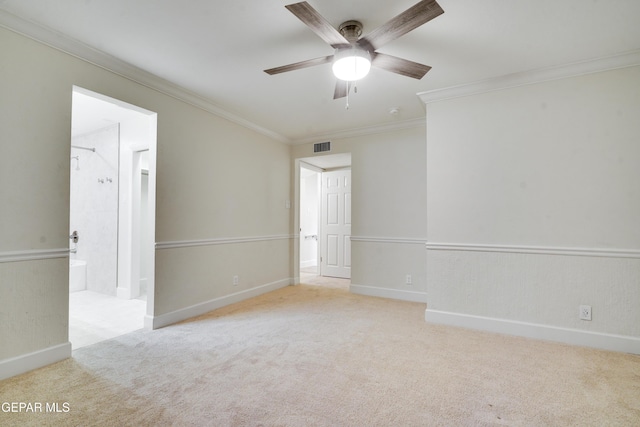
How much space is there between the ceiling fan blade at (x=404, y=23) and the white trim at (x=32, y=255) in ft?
8.96

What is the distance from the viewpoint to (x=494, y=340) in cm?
285

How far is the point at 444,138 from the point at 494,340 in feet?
6.79

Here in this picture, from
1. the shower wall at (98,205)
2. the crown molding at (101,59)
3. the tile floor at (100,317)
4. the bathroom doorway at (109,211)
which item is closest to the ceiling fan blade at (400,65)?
the crown molding at (101,59)

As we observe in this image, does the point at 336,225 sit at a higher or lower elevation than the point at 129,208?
lower

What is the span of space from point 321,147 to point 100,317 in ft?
12.1

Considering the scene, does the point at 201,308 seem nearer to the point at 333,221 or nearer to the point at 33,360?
the point at 33,360

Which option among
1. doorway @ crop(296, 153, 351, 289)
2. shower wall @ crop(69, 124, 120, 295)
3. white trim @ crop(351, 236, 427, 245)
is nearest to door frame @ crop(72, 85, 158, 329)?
shower wall @ crop(69, 124, 120, 295)

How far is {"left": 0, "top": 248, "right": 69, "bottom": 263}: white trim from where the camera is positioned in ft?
7.00

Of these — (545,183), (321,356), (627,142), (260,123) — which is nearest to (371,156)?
(260,123)

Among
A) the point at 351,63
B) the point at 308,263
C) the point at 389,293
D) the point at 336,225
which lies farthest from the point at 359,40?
the point at 308,263

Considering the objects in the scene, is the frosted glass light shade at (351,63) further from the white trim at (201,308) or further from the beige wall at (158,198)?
the white trim at (201,308)

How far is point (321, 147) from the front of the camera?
5.02 metres

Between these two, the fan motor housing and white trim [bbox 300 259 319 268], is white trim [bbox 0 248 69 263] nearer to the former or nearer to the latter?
the fan motor housing

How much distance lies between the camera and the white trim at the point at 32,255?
2133 mm
